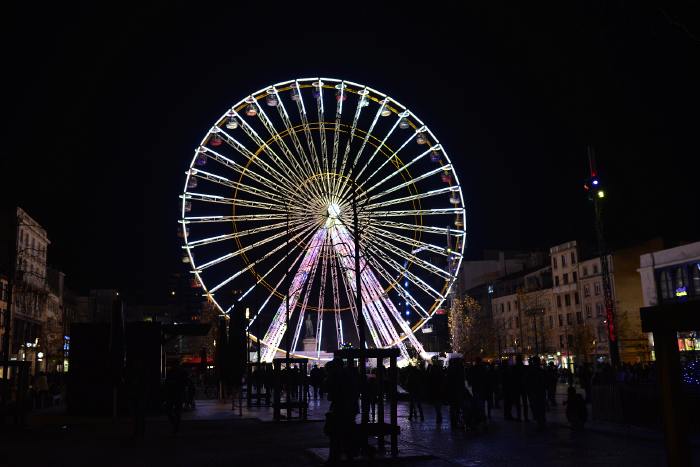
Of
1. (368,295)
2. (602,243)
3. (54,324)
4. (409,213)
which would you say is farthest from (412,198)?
(54,324)

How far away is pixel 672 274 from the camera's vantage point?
198 feet

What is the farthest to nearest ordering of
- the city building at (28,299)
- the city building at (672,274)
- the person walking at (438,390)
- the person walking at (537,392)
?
1. the city building at (28,299)
2. the city building at (672,274)
3. the person walking at (438,390)
4. the person walking at (537,392)

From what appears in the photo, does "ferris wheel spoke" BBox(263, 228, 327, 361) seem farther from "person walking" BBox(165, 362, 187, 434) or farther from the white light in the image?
"person walking" BBox(165, 362, 187, 434)

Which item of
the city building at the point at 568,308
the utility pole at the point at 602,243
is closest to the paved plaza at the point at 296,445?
the utility pole at the point at 602,243

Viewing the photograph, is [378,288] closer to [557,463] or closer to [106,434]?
[106,434]

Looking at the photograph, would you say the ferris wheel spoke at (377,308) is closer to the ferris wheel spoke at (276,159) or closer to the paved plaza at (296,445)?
the ferris wheel spoke at (276,159)

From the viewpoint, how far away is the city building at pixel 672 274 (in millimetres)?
57719

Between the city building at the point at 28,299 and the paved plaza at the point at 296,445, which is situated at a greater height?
the city building at the point at 28,299

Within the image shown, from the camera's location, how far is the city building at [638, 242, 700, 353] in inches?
2272

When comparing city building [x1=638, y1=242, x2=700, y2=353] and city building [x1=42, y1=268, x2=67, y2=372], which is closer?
city building [x1=638, y1=242, x2=700, y2=353]

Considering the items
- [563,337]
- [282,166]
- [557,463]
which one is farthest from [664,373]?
[563,337]

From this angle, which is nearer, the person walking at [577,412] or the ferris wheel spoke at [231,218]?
the person walking at [577,412]

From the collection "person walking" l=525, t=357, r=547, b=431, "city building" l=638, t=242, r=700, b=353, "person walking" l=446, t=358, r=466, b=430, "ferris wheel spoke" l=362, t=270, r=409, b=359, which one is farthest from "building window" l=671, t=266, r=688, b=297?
"person walking" l=446, t=358, r=466, b=430

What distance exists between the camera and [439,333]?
408 ft
